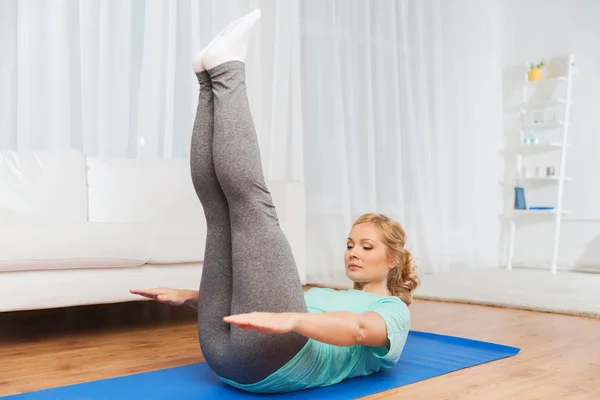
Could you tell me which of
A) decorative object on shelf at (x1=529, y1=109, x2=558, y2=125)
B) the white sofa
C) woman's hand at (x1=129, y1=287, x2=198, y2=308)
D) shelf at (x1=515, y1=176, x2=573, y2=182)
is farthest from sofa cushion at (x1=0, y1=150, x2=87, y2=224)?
decorative object on shelf at (x1=529, y1=109, x2=558, y2=125)

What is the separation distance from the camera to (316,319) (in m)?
1.33

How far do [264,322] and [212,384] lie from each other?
49 centimetres

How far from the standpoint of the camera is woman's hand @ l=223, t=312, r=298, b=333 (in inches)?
48.8

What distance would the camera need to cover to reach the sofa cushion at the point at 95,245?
2.18 m

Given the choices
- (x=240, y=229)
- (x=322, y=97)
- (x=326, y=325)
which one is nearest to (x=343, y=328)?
(x=326, y=325)

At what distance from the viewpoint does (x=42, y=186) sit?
288 cm

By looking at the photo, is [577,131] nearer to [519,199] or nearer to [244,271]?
[519,199]

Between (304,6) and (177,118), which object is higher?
(304,6)

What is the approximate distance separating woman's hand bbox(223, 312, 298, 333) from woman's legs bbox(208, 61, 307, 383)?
0.50 ft

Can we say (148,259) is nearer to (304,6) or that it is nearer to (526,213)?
(304,6)

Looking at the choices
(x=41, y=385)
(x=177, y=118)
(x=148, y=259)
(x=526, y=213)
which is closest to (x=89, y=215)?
(x=148, y=259)

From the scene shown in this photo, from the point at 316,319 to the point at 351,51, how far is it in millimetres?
3540

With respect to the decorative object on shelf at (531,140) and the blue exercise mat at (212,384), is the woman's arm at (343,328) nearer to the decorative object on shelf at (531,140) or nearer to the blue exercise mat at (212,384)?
the blue exercise mat at (212,384)

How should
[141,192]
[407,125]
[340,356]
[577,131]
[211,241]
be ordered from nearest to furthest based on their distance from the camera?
[211,241], [340,356], [141,192], [407,125], [577,131]
